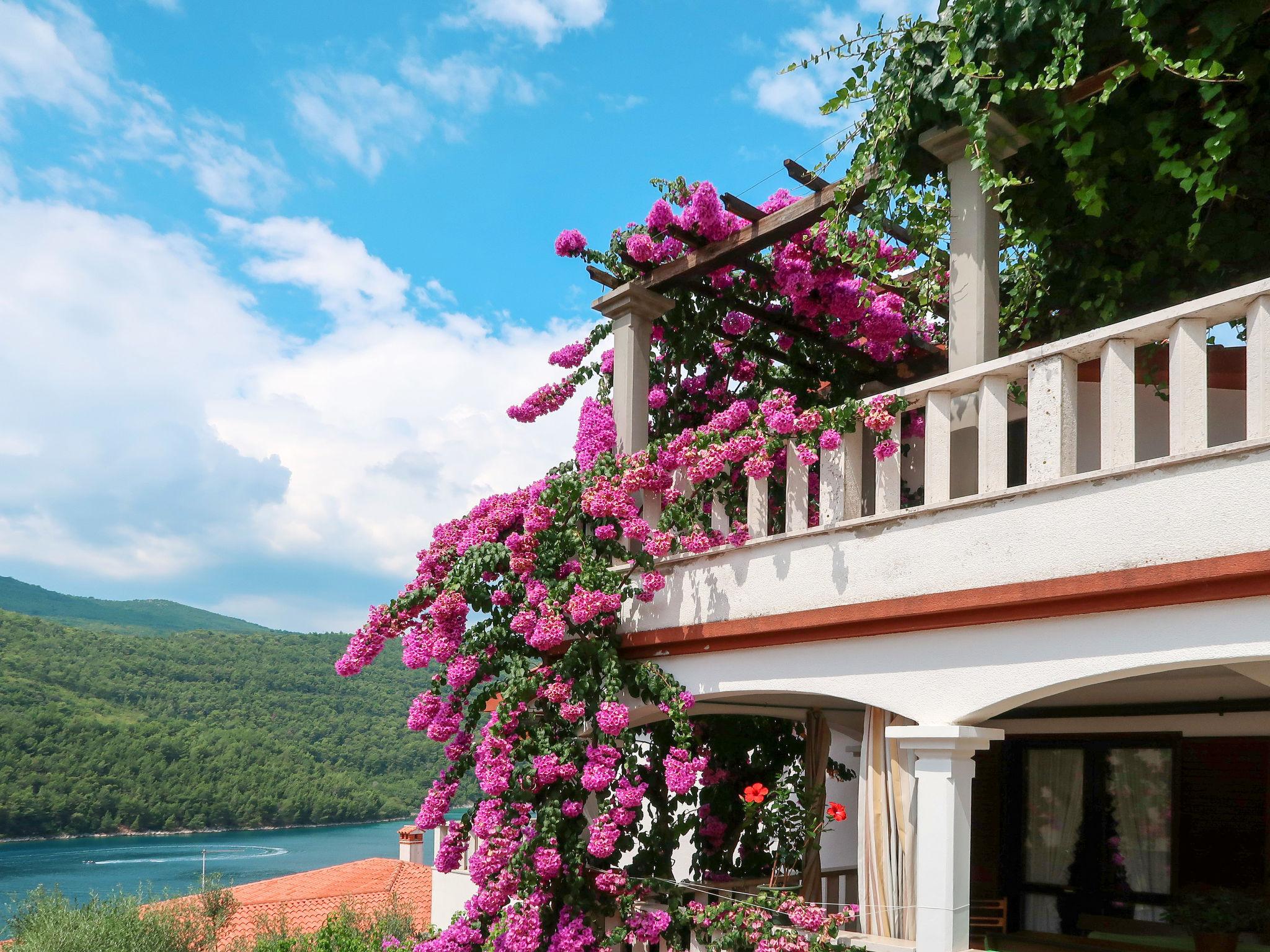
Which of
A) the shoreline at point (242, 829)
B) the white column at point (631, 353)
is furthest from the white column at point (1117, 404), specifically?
the shoreline at point (242, 829)

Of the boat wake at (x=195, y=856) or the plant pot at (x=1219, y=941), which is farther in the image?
the boat wake at (x=195, y=856)

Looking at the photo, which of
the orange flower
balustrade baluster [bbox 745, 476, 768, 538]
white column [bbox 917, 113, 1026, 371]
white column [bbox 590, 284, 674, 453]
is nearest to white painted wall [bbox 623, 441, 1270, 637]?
balustrade baluster [bbox 745, 476, 768, 538]

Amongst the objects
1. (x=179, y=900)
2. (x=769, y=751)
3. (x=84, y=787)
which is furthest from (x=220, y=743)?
(x=769, y=751)

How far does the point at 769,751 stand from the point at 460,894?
1082 cm

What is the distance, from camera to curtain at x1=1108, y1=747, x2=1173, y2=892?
26.2 ft

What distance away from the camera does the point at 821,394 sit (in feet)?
29.4

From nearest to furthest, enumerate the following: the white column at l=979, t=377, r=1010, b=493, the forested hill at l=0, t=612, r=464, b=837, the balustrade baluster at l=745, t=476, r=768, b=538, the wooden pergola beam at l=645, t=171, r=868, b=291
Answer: the white column at l=979, t=377, r=1010, b=493 → the balustrade baluster at l=745, t=476, r=768, b=538 → the wooden pergola beam at l=645, t=171, r=868, b=291 → the forested hill at l=0, t=612, r=464, b=837

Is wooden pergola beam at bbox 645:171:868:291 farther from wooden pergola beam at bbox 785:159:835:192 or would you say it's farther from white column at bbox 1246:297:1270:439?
white column at bbox 1246:297:1270:439

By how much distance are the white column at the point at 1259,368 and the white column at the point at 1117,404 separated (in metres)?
0.48

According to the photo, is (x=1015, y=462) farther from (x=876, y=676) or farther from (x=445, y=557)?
(x=445, y=557)

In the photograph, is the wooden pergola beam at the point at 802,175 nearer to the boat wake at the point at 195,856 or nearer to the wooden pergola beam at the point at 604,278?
the wooden pergola beam at the point at 604,278

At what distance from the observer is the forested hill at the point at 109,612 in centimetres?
16138

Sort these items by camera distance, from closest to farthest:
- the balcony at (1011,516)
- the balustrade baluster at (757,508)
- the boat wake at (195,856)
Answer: the balcony at (1011,516), the balustrade baluster at (757,508), the boat wake at (195,856)

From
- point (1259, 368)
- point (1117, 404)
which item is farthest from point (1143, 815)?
point (1259, 368)
